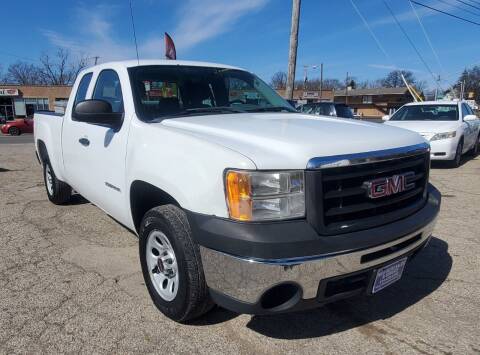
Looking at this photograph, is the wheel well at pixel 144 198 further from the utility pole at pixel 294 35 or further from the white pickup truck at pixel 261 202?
the utility pole at pixel 294 35

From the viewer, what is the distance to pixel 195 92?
12.2 ft

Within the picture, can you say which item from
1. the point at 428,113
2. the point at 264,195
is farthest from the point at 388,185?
the point at 428,113

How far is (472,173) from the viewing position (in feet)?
30.0

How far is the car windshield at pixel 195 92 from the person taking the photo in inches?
133

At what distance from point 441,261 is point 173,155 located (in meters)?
2.89

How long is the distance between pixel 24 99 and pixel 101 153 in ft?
178

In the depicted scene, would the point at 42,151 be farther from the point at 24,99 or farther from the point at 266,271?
the point at 24,99

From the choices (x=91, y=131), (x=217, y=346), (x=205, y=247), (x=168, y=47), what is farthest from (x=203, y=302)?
(x=168, y=47)

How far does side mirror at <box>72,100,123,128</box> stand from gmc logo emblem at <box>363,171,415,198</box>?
2.02 m

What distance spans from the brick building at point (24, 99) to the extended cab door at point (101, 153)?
164ft

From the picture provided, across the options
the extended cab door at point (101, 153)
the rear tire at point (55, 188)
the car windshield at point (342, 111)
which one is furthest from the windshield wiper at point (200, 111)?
the car windshield at point (342, 111)

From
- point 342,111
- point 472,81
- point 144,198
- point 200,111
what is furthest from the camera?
point 472,81

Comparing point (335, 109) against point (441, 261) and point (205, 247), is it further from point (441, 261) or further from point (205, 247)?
A: point (205, 247)

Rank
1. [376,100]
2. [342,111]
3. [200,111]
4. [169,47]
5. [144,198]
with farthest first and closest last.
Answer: [376,100]
[342,111]
[169,47]
[200,111]
[144,198]
